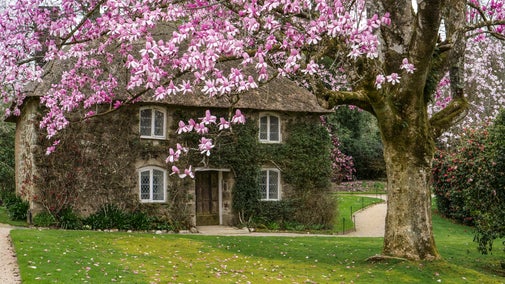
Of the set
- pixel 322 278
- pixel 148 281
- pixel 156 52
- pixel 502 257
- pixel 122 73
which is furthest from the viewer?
pixel 122 73

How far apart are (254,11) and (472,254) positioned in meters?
11.6

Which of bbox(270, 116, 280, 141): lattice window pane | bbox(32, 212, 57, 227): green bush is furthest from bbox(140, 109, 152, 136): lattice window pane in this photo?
bbox(270, 116, 280, 141): lattice window pane

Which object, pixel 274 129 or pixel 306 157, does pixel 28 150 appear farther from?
pixel 306 157

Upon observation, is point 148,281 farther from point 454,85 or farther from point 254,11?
point 454,85

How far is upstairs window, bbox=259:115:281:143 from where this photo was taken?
2603 cm

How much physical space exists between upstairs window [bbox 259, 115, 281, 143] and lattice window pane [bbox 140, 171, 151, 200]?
17.1 feet

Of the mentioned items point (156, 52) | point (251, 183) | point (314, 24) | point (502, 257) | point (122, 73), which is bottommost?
point (502, 257)

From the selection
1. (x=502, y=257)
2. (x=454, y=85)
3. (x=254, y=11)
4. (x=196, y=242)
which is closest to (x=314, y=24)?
(x=254, y=11)

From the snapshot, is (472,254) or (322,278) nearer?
(322,278)

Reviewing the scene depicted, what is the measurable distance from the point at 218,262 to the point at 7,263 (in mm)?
4780

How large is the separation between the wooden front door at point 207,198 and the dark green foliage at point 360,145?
2046cm

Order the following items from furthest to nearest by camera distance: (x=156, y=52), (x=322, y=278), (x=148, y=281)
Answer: (x=322, y=278) < (x=148, y=281) < (x=156, y=52)

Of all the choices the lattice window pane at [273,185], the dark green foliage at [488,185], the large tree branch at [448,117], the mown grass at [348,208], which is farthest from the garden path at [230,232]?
the large tree branch at [448,117]

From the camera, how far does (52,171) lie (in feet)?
A: 72.5
